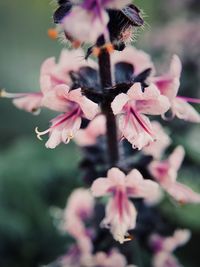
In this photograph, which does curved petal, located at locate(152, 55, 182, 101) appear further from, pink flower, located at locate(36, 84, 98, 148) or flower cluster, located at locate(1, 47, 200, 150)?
pink flower, located at locate(36, 84, 98, 148)

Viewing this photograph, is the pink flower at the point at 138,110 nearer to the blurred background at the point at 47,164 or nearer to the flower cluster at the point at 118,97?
the flower cluster at the point at 118,97

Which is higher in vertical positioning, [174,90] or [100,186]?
[174,90]

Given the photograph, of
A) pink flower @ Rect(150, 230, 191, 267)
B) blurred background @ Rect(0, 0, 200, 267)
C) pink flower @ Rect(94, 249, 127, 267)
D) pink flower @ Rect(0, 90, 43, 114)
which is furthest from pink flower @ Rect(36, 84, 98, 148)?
blurred background @ Rect(0, 0, 200, 267)

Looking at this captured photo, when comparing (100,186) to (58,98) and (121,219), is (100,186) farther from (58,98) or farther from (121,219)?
(58,98)

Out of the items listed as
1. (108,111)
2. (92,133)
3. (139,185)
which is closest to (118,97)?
(108,111)

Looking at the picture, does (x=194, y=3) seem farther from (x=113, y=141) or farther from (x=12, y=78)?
(x=113, y=141)

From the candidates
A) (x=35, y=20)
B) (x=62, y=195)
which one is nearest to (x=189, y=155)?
(x=62, y=195)
